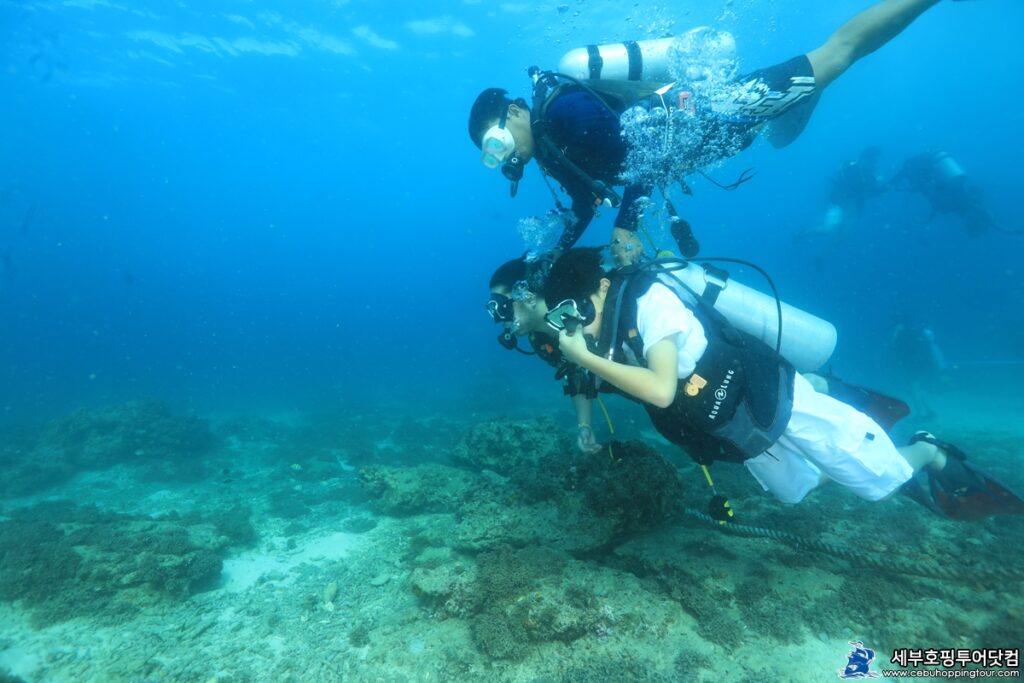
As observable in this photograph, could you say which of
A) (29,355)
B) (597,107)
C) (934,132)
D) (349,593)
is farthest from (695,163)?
(934,132)

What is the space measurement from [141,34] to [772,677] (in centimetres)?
3619

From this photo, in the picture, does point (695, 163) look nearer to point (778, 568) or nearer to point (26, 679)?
point (778, 568)

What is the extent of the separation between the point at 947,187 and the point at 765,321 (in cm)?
2699

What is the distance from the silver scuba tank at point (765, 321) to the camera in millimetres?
3912

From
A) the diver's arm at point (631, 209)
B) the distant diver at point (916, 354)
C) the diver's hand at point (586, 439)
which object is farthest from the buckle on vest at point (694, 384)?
the distant diver at point (916, 354)

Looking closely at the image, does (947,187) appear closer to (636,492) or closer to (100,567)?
(636,492)

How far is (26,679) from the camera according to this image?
3875mm

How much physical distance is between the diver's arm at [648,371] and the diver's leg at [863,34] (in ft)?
12.5

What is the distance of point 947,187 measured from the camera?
2130cm

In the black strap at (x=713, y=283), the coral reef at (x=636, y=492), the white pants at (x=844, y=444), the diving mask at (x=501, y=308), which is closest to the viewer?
the white pants at (x=844, y=444)

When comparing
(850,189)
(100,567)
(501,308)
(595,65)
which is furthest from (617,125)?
(850,189)

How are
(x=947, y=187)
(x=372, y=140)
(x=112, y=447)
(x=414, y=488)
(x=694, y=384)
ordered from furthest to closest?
(x=372, y=140) → (x=947, y=187) → (x=112, y=447) → (x=414, y=488) → (x=694, y=384)

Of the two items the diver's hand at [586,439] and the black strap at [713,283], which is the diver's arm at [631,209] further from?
the diver's hand at [586,439]

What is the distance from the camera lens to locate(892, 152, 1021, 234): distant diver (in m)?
20.9
